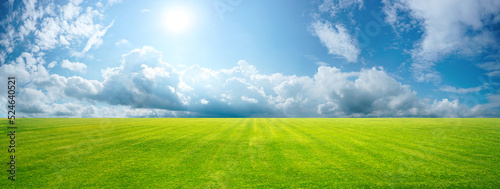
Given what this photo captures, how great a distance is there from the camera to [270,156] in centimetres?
1418

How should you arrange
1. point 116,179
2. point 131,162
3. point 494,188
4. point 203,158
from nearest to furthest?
point 494,188
point 116,179
point 131,162
point 203,158

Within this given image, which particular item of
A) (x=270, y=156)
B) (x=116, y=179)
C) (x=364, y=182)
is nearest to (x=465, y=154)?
(x=364, y=182)

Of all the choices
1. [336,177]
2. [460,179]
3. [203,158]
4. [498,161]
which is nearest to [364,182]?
[336,177]

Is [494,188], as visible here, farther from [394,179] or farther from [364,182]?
[364,182]

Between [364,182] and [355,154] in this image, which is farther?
[355,154]

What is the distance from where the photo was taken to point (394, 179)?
384 inches

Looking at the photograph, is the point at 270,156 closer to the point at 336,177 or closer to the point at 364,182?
the point at 336,177

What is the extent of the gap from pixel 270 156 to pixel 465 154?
13695mm

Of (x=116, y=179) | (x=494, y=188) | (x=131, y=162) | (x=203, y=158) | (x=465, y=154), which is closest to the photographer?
(x=494, y=188)

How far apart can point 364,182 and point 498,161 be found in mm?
10898

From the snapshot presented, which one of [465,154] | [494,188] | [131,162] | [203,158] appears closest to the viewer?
[494,188]

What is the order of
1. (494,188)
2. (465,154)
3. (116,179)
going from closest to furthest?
(494,188)
(116,179)
(465,154)

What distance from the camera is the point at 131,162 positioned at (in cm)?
1257

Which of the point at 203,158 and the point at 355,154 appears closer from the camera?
the point at 203,158
